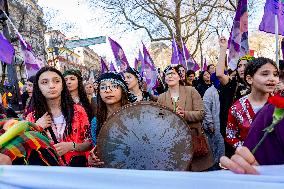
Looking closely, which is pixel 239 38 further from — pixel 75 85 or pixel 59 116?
pixel 59 116

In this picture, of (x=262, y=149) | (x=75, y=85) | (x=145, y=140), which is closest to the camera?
(x=262, y=149)

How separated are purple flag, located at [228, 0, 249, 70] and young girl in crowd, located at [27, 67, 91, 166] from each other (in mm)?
2395

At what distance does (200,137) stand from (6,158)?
2.78 m

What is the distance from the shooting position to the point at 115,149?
280 cm

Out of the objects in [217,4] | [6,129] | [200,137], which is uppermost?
[217,4]

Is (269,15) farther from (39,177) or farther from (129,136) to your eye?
(39,177)

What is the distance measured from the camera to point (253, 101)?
11.3ft

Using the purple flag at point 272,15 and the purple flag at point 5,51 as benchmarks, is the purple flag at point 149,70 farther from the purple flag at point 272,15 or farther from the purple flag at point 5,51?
the purple flag at point 5,51

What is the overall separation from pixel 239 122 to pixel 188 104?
138 cm

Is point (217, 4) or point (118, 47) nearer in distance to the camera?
point (118, 47)

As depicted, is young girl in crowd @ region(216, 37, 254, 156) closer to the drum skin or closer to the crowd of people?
the crowd of people

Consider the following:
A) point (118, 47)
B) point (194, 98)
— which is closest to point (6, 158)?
point (194, 98)

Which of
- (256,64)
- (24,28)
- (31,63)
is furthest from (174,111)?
(24,28)

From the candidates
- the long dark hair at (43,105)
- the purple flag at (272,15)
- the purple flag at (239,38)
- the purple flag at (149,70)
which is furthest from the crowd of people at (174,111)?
the purple flag at (149,70)
